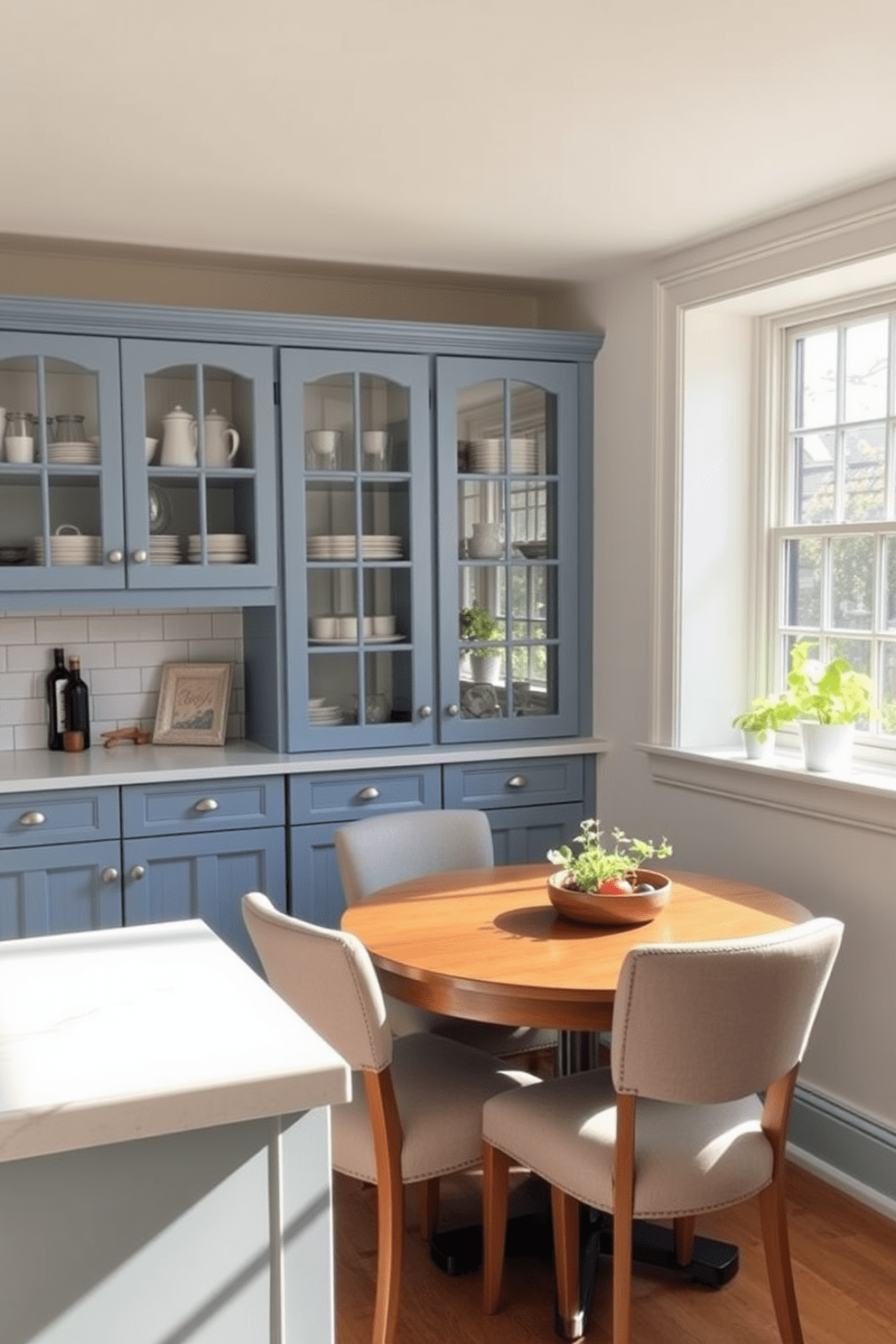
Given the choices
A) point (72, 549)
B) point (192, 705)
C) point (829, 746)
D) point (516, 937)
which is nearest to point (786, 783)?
point (829, 746)

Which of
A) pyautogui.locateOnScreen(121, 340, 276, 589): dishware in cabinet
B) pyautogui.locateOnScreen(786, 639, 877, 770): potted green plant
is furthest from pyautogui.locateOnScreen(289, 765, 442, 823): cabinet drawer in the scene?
pyautogui.locateOnScreen(786, 639, 877, 770): potted green plant

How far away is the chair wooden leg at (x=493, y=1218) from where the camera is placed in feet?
8.73

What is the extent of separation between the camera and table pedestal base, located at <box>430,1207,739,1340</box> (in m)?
2.87

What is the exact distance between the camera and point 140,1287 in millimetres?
1197

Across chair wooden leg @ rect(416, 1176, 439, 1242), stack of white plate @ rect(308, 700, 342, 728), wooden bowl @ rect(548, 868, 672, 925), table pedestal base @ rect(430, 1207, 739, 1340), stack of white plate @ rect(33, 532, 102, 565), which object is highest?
stack of white plate @ rect(33, 532, 102, 565)

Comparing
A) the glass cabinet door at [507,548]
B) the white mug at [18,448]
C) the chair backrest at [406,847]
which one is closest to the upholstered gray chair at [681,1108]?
the chair backrest at [406,847]

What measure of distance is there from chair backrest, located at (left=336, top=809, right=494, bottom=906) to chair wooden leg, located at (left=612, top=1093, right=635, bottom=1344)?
1080 mm

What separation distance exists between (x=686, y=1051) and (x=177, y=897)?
6.43ft

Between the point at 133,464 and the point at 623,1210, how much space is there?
8.05 feet

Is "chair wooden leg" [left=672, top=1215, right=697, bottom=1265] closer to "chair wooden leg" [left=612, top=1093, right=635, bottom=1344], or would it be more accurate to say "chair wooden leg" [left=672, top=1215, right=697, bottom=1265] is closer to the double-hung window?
"chair wooden leg" [left=612, top=1093, right=635, bottom=1344]

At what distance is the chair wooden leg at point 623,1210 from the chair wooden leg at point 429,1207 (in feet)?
2.24

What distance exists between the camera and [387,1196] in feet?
8.29

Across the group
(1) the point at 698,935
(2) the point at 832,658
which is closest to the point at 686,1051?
(1) the point at 698,935

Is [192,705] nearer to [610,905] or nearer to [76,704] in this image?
[76,704]
